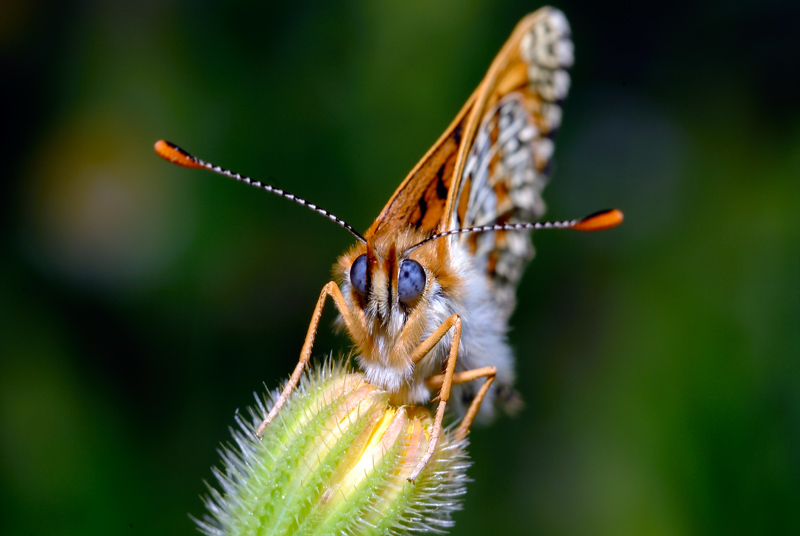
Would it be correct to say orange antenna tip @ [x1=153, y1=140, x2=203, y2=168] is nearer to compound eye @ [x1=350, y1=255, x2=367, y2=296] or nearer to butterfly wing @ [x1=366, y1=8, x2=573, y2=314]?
compound eye @ [x1=350, y1=255, x2=367, y2=296]

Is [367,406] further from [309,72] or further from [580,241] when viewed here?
[580,241]

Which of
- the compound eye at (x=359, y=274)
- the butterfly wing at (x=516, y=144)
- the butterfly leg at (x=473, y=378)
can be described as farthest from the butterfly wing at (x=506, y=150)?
the butterfly leg at (x=473, y=378)

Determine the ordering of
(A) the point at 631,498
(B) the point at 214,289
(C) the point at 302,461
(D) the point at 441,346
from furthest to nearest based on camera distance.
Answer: (B) the point at 214,289 → (A) the point at 631,498 → (D) the point at 441,346 → (C) the point at 302,461

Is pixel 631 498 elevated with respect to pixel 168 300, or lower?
lower

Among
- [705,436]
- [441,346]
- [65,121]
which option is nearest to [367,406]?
[441,346]

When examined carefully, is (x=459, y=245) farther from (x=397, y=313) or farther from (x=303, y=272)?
(x=303, y=272)

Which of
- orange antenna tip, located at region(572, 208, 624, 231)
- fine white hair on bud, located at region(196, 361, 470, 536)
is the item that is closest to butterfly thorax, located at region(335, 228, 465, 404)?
fine white hair on bud, located at region(196, 361, 470, 536)

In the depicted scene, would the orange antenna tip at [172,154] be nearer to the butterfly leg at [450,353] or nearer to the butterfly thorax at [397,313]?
the butterfly thorax at [397,313]
